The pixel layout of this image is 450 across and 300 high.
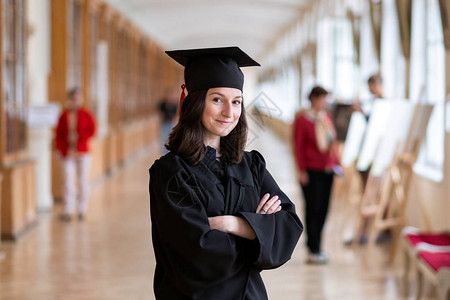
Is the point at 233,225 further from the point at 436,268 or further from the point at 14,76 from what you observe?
the point at 14,76

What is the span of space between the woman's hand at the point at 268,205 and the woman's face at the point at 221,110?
0.25 metres

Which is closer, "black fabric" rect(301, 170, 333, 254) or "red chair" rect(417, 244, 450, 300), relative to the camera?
"red chair" rect(417, 244, 450, 300)

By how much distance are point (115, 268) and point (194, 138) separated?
14.5 feet

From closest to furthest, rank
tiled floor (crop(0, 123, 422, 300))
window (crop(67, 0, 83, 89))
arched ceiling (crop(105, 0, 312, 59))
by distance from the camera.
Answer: tiled floor (crop(0, 123, 422, 300))
window (crop(67, 0, 83, 89))
arched ceiling (crop(105, 0, 312, 59))

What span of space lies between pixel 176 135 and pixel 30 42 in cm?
798

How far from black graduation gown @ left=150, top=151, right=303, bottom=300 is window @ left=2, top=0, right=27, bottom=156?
5499 millimetres

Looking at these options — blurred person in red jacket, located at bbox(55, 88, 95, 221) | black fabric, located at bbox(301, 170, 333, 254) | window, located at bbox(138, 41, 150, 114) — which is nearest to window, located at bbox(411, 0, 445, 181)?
black fabric, located at bbox(301, 170, 333, 254)

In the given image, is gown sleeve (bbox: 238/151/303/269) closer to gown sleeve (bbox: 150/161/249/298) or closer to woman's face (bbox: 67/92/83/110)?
gown sleeve (bbox: 150/161/249/298)

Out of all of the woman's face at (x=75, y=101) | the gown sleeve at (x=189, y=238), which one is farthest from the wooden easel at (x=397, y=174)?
the gown sleeve at (x=189, y=238)

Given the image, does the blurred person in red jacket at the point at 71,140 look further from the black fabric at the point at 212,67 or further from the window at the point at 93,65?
the black fabric at the point at 212,67

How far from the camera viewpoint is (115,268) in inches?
259

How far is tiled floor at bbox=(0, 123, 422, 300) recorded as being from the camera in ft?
18.9

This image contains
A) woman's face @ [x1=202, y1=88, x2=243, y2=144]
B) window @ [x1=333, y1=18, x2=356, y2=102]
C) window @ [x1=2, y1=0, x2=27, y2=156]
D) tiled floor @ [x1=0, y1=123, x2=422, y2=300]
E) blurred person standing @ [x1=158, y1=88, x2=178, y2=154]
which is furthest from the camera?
window @ [x1=333, y1=18, x2=356, y2=102]

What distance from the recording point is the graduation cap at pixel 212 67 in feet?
7.88
